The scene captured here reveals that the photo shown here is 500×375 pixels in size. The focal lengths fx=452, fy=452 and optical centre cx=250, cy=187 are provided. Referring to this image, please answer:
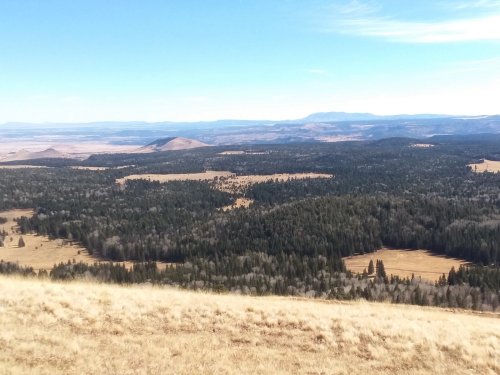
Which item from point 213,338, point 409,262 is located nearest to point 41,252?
point 409,262

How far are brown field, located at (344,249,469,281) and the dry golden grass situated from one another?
74379 mm

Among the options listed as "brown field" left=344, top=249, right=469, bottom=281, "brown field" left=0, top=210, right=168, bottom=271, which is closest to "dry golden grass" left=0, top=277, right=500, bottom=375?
"brown field" left=344, top=249, right=469, bottom=281

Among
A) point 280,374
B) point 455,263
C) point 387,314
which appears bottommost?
point 455,263

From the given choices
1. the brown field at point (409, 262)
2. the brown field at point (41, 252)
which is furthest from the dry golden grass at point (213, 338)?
the brown field at point (41, 252)

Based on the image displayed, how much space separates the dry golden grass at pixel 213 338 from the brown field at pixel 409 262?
7438cm

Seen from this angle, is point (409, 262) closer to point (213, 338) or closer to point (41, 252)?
point (213, 338)

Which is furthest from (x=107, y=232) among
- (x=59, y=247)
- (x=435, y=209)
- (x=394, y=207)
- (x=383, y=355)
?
(x=383, y=355)

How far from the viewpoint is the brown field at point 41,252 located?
116706mm

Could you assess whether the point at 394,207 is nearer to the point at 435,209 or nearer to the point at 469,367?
the point at 435,209

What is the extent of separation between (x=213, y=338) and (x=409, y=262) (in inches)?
3899

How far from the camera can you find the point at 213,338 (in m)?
25.7

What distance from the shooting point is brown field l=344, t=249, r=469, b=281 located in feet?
340

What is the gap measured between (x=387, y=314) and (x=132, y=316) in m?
18.6

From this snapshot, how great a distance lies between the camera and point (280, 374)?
21.4m
